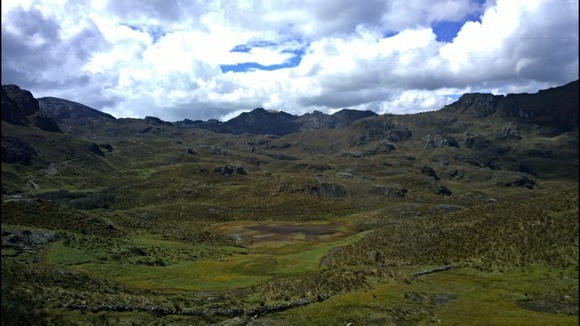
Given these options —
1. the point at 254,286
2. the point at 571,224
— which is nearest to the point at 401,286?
the point at 254,286

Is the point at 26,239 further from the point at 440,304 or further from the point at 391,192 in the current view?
the point at 391,192

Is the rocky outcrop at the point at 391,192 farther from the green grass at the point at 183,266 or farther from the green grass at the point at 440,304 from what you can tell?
the green grass at the point at 440,304

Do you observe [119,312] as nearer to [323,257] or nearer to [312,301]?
[312,301]

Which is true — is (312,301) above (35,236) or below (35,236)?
below

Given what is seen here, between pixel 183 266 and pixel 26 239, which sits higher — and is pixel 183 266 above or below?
below

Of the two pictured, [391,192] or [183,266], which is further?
[391,192]

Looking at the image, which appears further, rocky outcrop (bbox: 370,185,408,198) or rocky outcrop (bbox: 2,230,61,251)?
rocky outcrop (bbox: 370,185,408,198)

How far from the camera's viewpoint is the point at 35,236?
65625 mm

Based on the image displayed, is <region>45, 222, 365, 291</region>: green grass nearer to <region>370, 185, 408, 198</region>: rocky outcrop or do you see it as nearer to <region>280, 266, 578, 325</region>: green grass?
<region>280, 266, 578, 325</region>: green grass

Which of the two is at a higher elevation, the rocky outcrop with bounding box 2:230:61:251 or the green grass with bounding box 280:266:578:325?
the rocky outcrop with bounding box 2:230:61:251

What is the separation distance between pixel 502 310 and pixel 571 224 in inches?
912

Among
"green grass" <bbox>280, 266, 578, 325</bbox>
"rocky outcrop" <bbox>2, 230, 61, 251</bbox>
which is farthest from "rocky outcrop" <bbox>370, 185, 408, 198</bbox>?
"rocky outcrop" <bbox>2, 230, 61, 251</bbox>

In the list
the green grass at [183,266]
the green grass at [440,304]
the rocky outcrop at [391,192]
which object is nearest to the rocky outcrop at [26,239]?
the green grass at [183,266]

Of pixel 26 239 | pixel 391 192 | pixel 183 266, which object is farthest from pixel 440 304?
pixel 391 192
